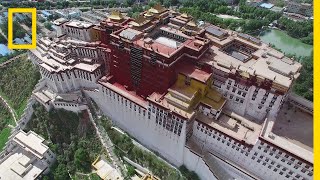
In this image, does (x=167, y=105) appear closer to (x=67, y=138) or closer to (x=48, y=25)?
(x=67, y=138)

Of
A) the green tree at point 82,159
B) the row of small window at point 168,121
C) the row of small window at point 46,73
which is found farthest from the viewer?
the row of small window at point 46,73

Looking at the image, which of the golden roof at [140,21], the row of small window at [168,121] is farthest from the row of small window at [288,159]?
the golden roof at [140,21]

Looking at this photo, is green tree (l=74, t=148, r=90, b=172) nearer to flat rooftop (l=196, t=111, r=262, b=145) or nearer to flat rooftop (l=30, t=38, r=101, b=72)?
flat rooftop (l=30, t=38, r=101, b=72)

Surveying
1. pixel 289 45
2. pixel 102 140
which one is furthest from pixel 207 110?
pixel 289 45

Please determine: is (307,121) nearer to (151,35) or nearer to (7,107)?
(151,35)

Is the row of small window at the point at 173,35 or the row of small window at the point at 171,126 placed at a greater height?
the row of small window at the point at 173,35

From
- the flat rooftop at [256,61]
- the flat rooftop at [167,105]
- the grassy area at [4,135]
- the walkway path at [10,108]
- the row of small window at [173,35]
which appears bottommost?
the grassy area at [4,135]

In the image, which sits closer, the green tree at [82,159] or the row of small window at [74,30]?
the green tree at [82,159]

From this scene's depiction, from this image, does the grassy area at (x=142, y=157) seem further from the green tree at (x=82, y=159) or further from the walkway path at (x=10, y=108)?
the walkway path at (x=10, y=108)

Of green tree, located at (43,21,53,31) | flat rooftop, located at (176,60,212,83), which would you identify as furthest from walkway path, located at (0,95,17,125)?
flat rooftop, located at (176,60,212,83)
